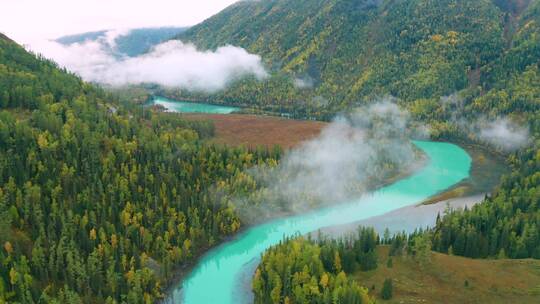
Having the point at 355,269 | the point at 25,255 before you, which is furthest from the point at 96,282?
the point at 355,269

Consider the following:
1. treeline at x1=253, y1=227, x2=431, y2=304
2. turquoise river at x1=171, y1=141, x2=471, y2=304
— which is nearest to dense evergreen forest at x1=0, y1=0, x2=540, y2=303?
treeline at x1=253, y1=227, x2=431, y2=304

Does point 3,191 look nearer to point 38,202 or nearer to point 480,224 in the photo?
point 38,202

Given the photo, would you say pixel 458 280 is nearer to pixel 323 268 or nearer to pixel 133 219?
pixel 323 268

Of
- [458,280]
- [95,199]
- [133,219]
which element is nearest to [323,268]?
[458,280]

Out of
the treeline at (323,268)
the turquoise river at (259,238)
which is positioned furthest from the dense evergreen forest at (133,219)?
the turquoise river at (259,238)

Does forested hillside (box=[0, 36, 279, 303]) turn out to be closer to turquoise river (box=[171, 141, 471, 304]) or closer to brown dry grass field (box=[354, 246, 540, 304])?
turquoise river (box=[171, 141, 471, 304])
